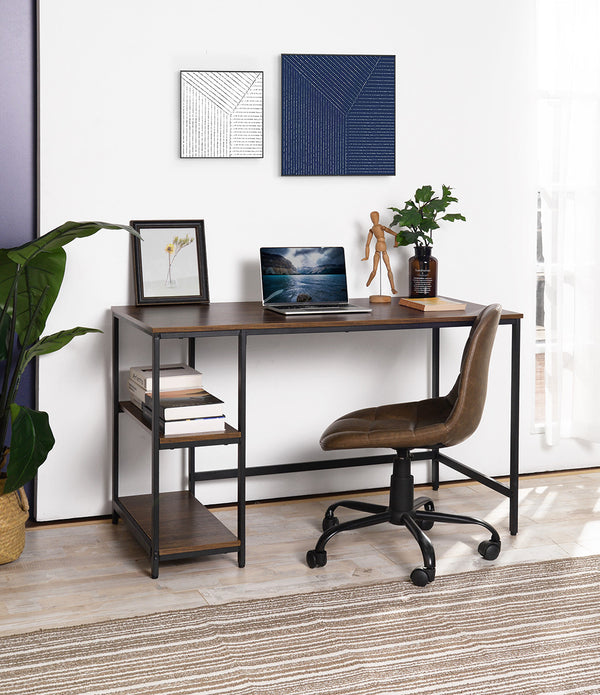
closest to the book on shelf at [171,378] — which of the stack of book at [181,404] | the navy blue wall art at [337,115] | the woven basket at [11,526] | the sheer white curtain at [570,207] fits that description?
the stack of book at [181,404]

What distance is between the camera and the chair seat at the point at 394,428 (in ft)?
9.74

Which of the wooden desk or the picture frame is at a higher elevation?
the picture frame

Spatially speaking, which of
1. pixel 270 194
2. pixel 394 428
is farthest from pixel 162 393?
pixel 270 194

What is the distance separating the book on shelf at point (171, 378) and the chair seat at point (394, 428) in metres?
0.47

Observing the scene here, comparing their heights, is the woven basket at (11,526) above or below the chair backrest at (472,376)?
below

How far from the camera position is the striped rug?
7.52ft

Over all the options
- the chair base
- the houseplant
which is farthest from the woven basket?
the houseplant

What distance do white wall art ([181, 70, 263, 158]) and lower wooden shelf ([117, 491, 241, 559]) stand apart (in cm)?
129

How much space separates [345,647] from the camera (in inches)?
97.9

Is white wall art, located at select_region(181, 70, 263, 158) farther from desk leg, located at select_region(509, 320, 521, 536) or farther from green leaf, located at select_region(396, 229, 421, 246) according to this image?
desk leg, located at select_region(509, 320, 521, 536)

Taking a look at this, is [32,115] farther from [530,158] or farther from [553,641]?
[553,641]

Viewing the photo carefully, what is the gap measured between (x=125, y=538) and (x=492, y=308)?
1.52 m

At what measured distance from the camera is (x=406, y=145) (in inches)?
148

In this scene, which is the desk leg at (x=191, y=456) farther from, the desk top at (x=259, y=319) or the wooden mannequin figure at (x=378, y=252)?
the wooden mannequin figure at (x=378, y=252)
